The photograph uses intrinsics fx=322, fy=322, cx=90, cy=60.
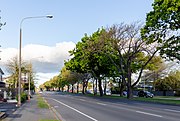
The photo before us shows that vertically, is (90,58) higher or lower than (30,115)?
higher

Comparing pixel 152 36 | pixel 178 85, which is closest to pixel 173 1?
pixel 152 36

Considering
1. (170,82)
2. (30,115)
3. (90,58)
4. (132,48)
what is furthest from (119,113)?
(170,82)

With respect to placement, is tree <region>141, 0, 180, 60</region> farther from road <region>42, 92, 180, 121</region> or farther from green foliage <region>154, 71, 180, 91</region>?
green foliage <region>154, 71, 180, 91</region>

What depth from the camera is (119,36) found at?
5200 centimetres

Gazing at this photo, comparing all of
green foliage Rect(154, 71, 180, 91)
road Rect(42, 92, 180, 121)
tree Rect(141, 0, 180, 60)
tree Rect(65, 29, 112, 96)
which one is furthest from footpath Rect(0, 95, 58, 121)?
green foliage Rect(154, 71, 180, 91)

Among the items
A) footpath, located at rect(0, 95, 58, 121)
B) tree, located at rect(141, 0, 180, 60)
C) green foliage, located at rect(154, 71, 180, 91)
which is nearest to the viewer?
footpath, located at rect(0, 95, 58, 121)

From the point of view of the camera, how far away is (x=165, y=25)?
112 feet

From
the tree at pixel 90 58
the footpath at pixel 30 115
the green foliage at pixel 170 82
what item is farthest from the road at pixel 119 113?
the green foliage at pixel 170 82

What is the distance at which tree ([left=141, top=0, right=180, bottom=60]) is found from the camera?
101 ft

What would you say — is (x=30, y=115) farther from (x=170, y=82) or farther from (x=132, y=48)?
(x=170, y=82)

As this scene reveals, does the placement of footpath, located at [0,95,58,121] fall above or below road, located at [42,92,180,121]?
above

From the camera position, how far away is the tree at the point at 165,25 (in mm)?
30844

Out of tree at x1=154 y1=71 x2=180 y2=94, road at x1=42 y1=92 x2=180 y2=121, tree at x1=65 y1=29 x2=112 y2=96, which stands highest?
tree at x1=65 y1=29 x2=112 y2=96

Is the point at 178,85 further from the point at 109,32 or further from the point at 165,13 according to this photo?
the point at 165,13
